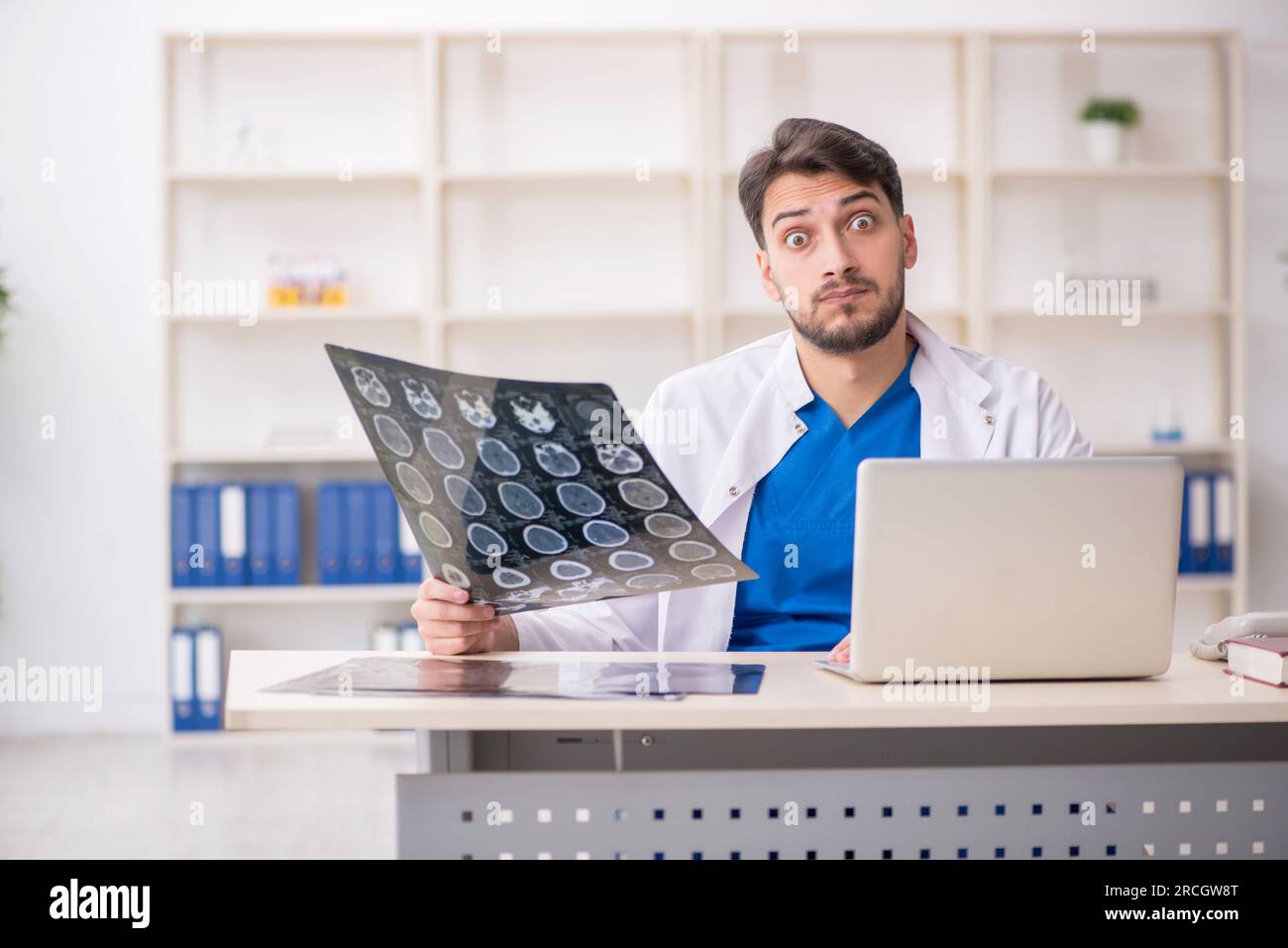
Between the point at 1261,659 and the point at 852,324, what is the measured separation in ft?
2.60

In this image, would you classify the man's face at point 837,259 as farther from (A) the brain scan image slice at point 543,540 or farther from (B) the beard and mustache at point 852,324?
(A) the brain scan image slice at point 543,540

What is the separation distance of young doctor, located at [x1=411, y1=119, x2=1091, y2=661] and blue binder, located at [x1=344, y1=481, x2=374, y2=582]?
215 cm

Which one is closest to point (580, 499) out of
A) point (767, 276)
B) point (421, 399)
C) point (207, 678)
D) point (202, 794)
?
point (421, 399)

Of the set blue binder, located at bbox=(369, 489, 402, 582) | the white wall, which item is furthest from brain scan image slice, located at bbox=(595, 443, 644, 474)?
the white wall

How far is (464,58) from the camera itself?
4137mm

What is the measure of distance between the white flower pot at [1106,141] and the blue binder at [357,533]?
2611 millimetres

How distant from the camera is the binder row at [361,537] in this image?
3.96m

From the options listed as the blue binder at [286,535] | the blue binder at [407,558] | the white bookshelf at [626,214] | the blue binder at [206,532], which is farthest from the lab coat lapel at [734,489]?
the blue binder at [206,532]

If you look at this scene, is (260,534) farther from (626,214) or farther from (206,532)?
(626,214)

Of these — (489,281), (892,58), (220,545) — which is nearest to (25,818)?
(220,545)

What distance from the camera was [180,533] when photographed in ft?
12.8

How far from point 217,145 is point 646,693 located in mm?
3477

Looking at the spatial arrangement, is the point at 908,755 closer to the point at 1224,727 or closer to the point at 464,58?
the point at 1224,727
